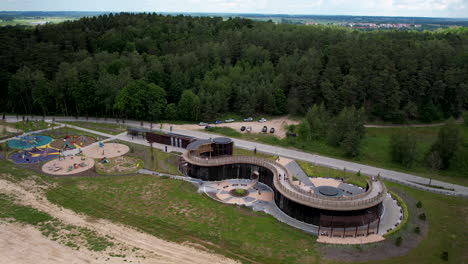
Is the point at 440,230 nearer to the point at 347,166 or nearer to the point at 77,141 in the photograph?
the point at 347,166

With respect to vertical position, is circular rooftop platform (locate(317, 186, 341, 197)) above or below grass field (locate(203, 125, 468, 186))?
above

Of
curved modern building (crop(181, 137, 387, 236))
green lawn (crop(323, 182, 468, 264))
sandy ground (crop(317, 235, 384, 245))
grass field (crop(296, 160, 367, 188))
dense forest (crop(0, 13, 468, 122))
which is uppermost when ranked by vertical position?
dense forest (crop(0, 13, 468, 122))

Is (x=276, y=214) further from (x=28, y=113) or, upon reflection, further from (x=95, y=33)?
(x=95, y=33)

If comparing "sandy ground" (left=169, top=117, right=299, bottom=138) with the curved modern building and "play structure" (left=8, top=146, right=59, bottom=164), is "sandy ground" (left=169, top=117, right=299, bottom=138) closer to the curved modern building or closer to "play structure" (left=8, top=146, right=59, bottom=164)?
the curved modern building

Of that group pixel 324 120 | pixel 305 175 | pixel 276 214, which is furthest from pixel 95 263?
pixel 324 120

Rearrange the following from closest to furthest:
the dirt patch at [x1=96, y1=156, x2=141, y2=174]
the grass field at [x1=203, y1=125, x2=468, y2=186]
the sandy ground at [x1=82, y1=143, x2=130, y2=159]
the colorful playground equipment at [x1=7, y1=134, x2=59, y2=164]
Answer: the dirt patch at [x1=96, y1=156, x2=141, y2=174], the grass field at [x1=203, y1=125, x2=468, y2=186], the colorful playground equipment at [x1=7, y1=134, x2=59, y2=164], the sandy ground at [x1=82, y1=143, x2=130, y2=159]

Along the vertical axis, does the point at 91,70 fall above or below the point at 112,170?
above

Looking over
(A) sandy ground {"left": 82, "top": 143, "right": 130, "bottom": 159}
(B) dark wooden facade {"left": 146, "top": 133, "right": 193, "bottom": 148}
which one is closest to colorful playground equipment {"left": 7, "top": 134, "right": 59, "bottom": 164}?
(A) sandy ground {"left": 82, "top": 143, "right": 130, "bottom": 159}
